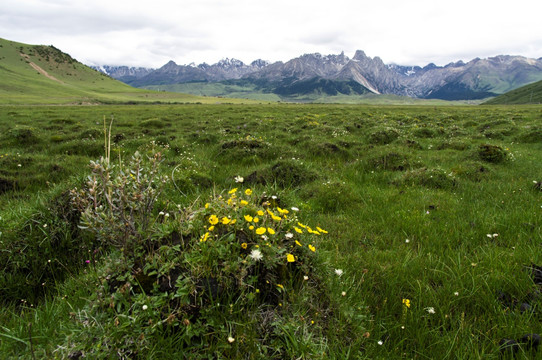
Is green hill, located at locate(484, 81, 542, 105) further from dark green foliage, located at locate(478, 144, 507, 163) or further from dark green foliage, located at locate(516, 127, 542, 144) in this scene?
dark green foliage, located at locate(478, 144, 507, 163)

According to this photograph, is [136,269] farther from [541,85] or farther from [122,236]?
[541,85]

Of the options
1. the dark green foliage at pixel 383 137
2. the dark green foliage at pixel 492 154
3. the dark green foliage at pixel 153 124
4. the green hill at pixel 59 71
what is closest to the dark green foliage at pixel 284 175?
the dark green foliage at pixel 492 154

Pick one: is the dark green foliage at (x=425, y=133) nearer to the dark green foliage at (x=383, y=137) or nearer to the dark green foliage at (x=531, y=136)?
the dark green foliage at (x=383, y=137)

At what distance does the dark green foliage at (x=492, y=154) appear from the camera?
393 inches

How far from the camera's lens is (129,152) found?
12.1 metres

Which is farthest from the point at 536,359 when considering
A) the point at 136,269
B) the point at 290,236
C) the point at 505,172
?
the point at 505,172

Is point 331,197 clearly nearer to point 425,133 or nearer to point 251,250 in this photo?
point 251,250

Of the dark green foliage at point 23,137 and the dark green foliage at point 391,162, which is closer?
the dark green foliage at point 391,162

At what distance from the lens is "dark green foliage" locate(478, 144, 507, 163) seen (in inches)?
393

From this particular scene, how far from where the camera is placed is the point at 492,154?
33.1ft

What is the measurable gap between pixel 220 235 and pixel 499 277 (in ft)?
11.9

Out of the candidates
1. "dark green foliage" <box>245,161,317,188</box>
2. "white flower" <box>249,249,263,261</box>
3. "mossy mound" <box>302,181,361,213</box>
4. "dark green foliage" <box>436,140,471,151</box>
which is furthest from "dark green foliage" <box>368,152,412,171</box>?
"white flower" <box>249,249,263,261</box>

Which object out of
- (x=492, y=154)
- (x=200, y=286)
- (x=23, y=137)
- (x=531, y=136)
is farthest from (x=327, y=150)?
(x=23, y=137)

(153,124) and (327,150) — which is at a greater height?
(153,124)
